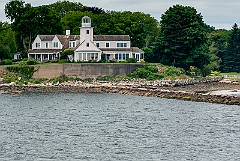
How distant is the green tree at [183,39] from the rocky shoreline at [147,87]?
25.1 ft

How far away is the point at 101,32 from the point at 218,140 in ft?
211

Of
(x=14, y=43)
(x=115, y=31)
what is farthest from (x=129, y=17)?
(x=14, y=43)

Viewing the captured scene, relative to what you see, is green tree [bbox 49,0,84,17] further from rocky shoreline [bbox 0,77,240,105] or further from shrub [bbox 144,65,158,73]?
rocky shoreline [bbox 0,77,240,105]

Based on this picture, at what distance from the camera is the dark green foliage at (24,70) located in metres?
88.4

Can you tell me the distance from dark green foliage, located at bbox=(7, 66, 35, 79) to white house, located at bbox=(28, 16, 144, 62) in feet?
29.7

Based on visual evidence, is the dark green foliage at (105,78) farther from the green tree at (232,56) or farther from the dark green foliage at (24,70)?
the green tree at (232,56)

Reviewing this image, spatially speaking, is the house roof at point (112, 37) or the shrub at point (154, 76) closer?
the shrub at point (154, 76)

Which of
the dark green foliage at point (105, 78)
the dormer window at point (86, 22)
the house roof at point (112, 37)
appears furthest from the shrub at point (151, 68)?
the dormer window at point (86, 22)

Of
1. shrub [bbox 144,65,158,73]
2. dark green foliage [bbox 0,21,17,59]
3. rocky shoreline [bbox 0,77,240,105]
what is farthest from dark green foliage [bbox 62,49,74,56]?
shrub [bbox 144,65,158,73]

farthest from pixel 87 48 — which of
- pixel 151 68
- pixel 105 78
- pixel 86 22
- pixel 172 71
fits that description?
pixel 172 71

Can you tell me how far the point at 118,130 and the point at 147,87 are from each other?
32734mm

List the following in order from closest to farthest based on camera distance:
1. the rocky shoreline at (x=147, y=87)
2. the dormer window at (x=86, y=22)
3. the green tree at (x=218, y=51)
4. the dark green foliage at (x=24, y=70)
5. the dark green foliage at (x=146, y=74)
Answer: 1. the rocky shoreline at (x=147, y=87)
2. the dark green foliage at (x=24, y=70)
3. the dark green foliage at (x=146, y=74)
4. the dormer window at (x=86, y=22)
5. the green tree at (x=218, y=51)

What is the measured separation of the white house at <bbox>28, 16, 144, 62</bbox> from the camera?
97125mm

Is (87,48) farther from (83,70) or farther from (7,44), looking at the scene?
(7,44)
